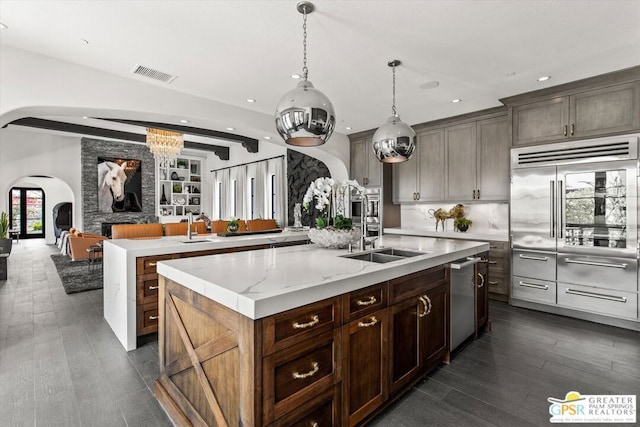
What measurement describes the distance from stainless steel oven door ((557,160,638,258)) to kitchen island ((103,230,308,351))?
402cm

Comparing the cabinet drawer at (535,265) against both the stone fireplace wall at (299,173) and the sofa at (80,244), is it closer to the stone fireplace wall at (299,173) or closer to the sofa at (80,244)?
the stone fireplace wall at (299,173)

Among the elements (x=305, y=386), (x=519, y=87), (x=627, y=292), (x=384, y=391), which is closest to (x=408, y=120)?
(x=519, y=87)

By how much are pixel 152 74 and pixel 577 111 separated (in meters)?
4.75

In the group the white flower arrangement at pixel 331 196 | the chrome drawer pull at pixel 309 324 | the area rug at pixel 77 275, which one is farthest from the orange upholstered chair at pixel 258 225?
the chrome drawer pull at pixel 309 324

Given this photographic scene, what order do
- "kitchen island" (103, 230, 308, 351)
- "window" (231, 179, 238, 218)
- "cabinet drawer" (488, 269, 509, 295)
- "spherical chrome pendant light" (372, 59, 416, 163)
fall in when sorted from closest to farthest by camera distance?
"spherical chrome pendant light" (372, 59, 416, 163), "kitchen island" (103, 230, 308, 351), "cabinet drawer" (488, 269, 509, 295), "window" (231, 179, 238, 218)

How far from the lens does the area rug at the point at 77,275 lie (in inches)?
194

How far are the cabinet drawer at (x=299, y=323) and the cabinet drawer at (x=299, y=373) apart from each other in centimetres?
3

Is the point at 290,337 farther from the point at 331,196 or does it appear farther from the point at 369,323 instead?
the point at 331,196

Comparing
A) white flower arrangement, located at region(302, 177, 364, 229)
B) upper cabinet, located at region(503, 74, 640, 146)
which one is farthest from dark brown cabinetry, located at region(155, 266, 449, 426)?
upper cabinet, located at region(503, 74, 640, 146)

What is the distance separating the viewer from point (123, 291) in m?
2.90

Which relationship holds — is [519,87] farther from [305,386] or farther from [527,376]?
[305,386]

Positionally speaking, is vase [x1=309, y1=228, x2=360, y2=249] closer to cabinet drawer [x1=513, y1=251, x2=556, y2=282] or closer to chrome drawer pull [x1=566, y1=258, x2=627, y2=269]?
cabinet drawer [x1=513, y1=251, x2=556, y2=282]

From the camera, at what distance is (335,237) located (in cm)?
267

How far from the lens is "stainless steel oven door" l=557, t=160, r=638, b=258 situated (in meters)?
3.29
